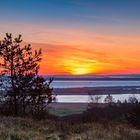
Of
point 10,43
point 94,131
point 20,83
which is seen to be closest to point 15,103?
point 20,83

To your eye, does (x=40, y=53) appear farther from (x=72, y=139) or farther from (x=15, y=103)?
(x=72, y=139)

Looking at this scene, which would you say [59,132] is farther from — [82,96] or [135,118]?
[82,96]

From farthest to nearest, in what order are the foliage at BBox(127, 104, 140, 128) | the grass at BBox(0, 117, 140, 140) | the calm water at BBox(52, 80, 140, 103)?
1. the calm water at BBox(52, 80, 140, 103)
2. the foliage at BBox(127, 104, 140, 128)
3. the grass at BBox(0, 117, 140, 140)

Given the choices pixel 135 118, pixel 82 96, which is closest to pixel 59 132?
pixel 135 118

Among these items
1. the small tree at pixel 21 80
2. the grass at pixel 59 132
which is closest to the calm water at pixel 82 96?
the small tree at pixel 21 80

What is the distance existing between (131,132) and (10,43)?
55.9ft

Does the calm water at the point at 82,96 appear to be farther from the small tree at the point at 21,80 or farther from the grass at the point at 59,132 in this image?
the grass at the point at 59,132

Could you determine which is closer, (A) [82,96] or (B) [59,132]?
(B) [59,132]

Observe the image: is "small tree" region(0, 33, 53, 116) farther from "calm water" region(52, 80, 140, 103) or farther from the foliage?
"calm water" region(52, 80, 140, 103)

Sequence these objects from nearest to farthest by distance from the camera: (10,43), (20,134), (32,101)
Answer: (20,134) → (10,43) → (32,101)

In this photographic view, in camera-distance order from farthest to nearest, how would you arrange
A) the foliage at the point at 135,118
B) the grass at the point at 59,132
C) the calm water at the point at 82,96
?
1. the calm water at the point at 82,96
2. the foliage at the point at 135,118
3. the grass at the point at 59,132

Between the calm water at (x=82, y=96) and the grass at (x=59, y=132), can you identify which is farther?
the calm water at (x=82, y=96)

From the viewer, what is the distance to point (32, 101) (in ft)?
97.5

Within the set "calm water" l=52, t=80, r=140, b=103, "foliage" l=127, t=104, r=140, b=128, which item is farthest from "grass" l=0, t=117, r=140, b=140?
"calm water" l=52, t=80, r=140, b=103
